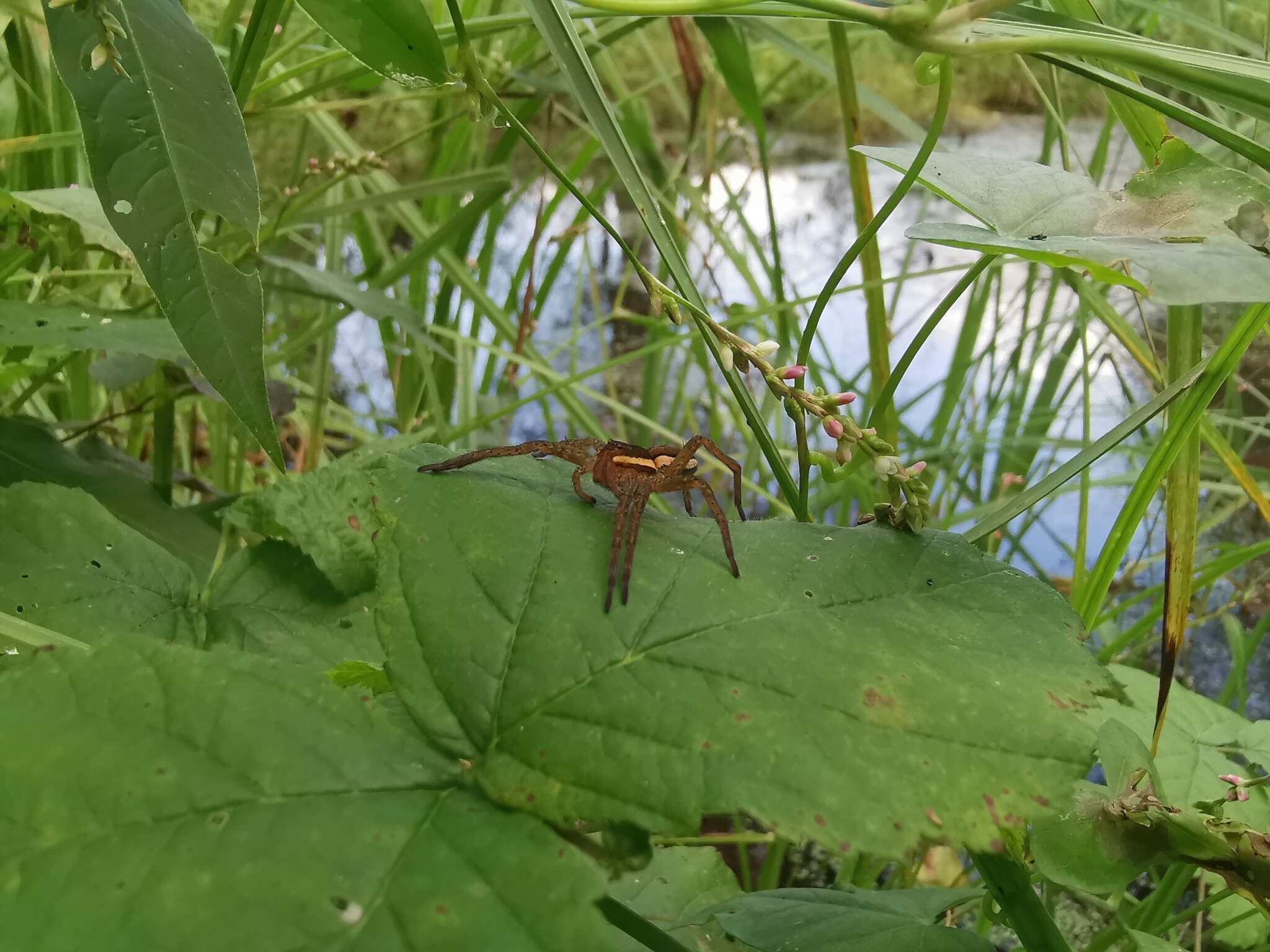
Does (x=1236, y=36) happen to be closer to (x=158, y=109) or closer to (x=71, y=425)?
(x=158, y=109)

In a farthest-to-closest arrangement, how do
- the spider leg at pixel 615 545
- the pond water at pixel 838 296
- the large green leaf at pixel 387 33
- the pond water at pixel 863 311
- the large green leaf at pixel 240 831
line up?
the pond water at pixel 838 296 < the pond water at pixel 863 311 < the large green leaf at pixel 387 33 < the spider leg at pixel 615 545 < the large green leaf at pixel 240 831

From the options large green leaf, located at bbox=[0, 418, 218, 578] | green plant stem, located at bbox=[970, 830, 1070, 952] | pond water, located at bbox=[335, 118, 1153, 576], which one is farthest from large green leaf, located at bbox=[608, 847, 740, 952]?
pond water, located at bbox=[335, 118, 1153, 576]

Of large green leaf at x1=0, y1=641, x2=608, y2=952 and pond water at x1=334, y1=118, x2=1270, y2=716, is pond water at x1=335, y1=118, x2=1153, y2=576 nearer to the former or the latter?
pond water at x1=334, y1=118, x2=1270, y2=716

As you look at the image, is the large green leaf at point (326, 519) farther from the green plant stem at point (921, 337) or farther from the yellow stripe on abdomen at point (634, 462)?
the green plant stem at point (921, 337)

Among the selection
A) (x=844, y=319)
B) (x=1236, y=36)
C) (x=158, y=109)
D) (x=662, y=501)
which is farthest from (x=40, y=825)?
(x=844, y=319)

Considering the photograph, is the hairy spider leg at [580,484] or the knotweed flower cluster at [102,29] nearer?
the knotweed flower cluster at [102,29]

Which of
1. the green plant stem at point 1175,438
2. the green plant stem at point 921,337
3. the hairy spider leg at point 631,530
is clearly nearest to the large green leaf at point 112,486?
the hairy spider leg at point 631,530
